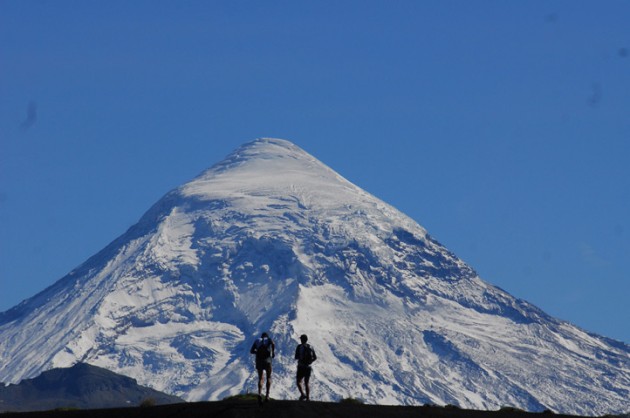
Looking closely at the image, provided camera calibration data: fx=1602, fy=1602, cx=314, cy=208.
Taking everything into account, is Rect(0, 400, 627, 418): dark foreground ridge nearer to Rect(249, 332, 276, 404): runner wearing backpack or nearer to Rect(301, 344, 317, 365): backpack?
Rect(249, 332, 276, 404): runner wearing backpack

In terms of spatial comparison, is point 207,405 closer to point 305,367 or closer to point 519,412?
point 305,367

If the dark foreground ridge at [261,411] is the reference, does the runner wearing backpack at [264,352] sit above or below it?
above

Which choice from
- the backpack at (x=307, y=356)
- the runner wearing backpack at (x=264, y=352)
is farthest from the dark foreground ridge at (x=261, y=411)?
the backpack at (x=307, y=356)

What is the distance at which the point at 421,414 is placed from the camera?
5719 centimetres

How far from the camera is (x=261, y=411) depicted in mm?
53594

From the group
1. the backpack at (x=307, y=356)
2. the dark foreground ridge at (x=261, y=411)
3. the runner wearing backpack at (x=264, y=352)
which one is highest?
the backpack at (x=307, y=356)

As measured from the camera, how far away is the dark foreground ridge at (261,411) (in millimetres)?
53500

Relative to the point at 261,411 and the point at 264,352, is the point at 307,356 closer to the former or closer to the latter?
the point at 264,352

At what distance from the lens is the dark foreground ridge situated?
53500 millimetres

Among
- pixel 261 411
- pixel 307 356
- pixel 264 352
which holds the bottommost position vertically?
pixel 261 411

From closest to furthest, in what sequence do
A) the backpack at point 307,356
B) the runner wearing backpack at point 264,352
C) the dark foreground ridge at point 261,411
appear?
the dark foreground ridge at point 261,411 → the runner wearing backpack at point 264,352 → the backpack at point 307,356

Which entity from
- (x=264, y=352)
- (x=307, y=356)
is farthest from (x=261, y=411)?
(x=307, y=356)

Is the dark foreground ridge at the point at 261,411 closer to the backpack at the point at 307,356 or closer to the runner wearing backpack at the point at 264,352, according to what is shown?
the runner wearing backpack at the point at 264,352

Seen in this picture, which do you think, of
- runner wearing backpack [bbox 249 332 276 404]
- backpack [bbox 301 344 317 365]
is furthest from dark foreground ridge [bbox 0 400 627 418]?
backpack [bbox 301 344 317 365]
